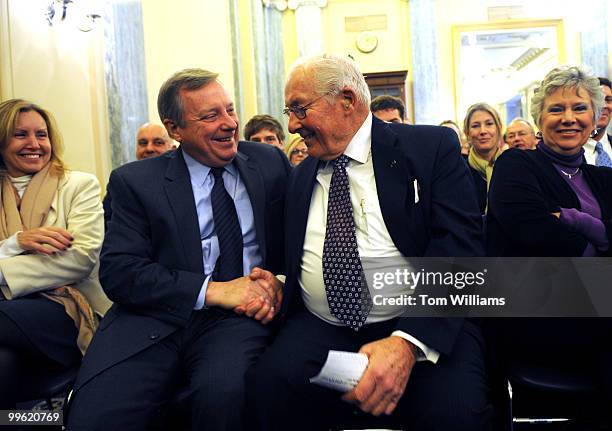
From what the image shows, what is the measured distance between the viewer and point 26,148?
Result: 253cm

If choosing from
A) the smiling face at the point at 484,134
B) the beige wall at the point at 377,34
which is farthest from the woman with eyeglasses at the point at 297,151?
the beige wall at the point at 377,34

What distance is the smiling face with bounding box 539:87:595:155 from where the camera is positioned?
2.17 m

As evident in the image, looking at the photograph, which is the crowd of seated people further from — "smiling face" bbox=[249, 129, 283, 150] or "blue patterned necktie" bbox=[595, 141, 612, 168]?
"smiling face" bbox=[249, 129, 283, 150]

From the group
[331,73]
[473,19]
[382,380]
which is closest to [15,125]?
[331,73]

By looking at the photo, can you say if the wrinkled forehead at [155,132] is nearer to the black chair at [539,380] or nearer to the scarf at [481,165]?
the scarf at [481,165]

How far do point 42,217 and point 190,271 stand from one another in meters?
0.82

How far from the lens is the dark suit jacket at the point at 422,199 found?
1832 millimetres

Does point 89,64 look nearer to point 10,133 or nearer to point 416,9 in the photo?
point 10,133

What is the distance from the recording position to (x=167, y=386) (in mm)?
1890

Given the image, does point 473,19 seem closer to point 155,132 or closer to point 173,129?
point 155,132

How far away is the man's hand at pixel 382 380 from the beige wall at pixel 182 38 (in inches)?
158

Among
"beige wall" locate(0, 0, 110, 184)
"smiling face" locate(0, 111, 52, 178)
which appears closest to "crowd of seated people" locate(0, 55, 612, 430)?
"smiling face" locate(0, 111, 52, 178)

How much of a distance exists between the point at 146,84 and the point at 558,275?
3997mm

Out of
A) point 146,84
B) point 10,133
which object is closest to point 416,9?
point 146,84
